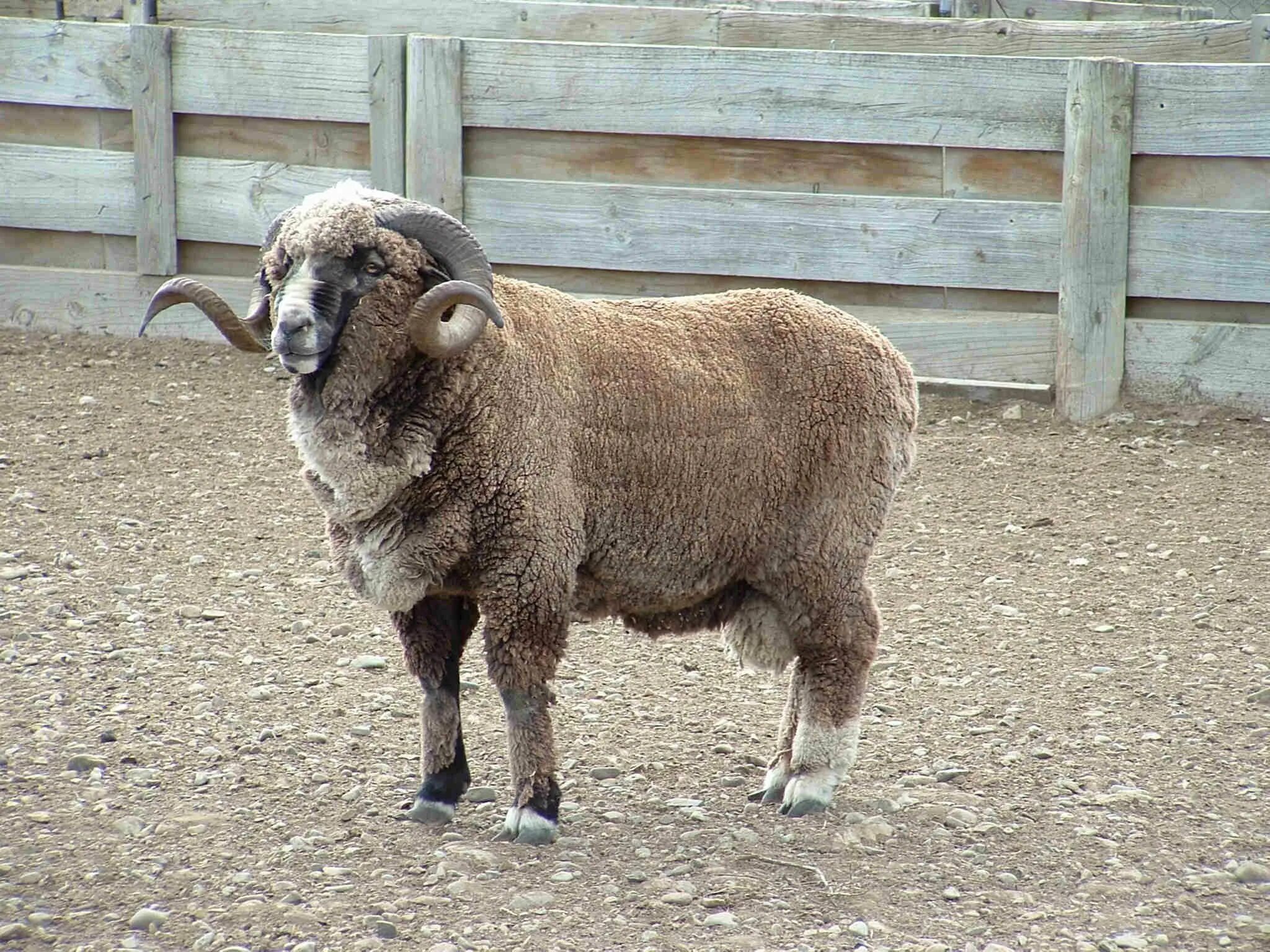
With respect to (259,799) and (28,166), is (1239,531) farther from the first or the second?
→ (28,166)

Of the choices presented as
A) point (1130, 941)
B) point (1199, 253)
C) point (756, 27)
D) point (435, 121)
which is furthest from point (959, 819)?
point (756, 27)

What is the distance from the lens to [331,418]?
155 inches

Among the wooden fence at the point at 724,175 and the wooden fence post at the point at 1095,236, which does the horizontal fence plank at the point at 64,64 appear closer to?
the wooden fence at the point at 724,175

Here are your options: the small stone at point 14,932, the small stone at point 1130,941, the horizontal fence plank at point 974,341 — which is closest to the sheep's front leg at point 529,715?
the small stone at point 14,932

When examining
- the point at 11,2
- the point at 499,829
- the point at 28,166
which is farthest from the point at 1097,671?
the point at 11,2

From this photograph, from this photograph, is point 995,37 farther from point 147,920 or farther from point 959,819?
point 147,920

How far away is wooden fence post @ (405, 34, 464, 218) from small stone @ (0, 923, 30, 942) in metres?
5.69

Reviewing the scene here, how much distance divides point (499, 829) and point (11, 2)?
32.6 feet

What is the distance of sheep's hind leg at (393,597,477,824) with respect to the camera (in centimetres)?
432

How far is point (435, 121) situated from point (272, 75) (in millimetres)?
1117

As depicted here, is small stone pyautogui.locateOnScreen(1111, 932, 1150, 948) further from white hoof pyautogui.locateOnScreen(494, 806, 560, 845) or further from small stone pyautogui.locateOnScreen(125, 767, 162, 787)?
small stone pyautogui.locateOnScreen(125, 767, 162, 787)

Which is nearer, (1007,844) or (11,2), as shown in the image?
(1007,844)

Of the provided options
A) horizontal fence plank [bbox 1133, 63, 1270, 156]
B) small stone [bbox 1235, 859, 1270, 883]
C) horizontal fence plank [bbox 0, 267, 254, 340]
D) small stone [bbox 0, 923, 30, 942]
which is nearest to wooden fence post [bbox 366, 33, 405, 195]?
horizontal fence plank [bbox 0, 267, 254, 340]

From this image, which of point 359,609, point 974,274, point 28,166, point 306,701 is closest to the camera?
point 306,701
